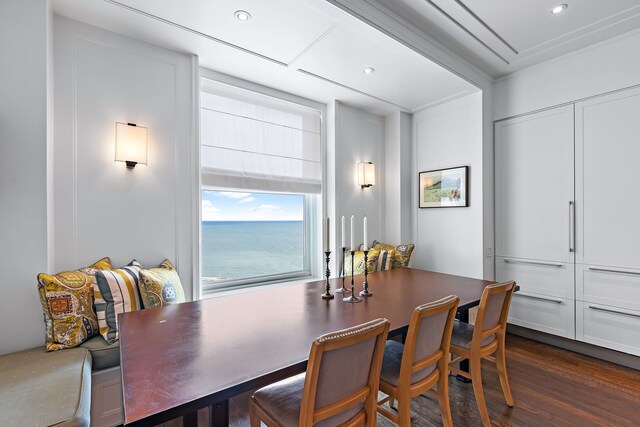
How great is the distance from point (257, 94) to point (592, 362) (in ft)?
13.0

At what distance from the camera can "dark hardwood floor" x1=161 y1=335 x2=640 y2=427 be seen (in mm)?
1863

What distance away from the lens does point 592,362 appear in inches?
103

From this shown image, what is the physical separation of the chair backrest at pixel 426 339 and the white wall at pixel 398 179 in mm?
2477

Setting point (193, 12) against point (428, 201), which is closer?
point (193, 12)

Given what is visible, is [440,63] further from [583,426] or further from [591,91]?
[583,426]

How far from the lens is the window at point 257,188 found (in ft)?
9.53

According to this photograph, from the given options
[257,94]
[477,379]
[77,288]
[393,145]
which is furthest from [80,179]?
[393,145]

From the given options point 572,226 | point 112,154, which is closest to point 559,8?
point 572,226

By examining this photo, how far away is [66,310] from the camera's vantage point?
1.75 metres

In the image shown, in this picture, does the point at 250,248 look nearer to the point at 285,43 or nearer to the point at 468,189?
the point at 285,43

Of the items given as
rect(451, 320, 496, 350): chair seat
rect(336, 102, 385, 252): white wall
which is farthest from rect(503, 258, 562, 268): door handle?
rect(451, 320, 496, 350): chair seat

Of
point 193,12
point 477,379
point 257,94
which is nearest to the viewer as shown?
point 477,379

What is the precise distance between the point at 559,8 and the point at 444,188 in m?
1.87

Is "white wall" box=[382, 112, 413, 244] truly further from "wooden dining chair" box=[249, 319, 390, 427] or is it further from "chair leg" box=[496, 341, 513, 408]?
"wooden dining chair" box=[249, 319, 390, 427]
